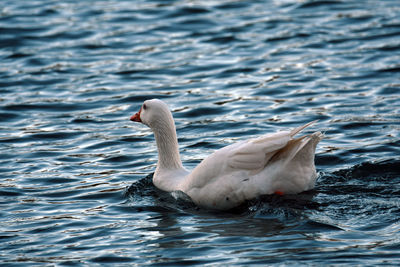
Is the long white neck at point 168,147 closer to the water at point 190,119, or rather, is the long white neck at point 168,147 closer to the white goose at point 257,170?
the water at point 190,119

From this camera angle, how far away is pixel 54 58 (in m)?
16.0

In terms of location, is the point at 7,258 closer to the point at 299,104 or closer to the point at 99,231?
the point at 99,231

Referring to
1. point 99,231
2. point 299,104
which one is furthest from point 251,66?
point 99,231

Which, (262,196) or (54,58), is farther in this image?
(54,58)

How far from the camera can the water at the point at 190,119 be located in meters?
7.43

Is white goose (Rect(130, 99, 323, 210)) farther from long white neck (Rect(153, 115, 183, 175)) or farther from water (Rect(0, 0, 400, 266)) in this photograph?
long white neck (Rect(153, 115, 183, 175))

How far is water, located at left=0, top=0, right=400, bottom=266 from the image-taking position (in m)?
7.43

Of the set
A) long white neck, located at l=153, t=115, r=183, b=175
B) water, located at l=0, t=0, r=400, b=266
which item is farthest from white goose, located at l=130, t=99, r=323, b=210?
long white neck, located at l=153, t=115, r=183, b=175

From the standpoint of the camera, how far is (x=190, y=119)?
12.4 meters

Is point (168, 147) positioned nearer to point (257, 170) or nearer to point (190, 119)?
point (257, 170)

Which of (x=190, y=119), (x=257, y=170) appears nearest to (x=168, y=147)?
(x=257, y=170)

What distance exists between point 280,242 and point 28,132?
6181 mm

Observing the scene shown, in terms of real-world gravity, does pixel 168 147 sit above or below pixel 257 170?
above

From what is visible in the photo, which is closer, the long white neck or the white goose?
the white goose
